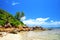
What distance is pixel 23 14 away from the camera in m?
56.0

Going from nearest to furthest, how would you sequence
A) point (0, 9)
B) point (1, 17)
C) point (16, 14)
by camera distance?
point (1, 17), point (0, 9), point (16, 14)

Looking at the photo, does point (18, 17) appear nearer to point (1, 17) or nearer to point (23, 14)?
point (23, 14)

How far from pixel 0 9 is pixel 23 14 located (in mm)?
10682

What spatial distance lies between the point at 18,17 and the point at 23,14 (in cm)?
224

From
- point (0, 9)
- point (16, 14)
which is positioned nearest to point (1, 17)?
point (0, 9)

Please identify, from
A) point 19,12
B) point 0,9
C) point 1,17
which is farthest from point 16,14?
point 1,17

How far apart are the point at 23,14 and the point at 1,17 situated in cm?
1529

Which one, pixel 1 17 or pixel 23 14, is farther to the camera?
pixel 23 14

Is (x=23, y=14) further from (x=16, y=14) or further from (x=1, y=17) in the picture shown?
(x=1, y=17)

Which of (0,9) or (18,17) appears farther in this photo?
(18,17)

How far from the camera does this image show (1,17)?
41.8 m

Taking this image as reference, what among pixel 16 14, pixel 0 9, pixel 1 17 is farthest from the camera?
pixel 16 14

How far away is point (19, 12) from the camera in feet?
182

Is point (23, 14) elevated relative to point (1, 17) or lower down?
elevated
